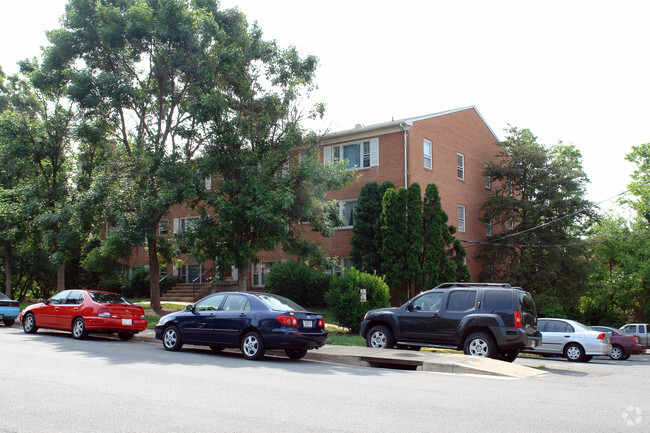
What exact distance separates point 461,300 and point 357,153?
15.8 metres

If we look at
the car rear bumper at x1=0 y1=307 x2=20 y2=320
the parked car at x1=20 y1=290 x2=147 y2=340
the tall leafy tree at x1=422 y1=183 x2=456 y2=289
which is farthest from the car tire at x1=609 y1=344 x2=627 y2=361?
the car rear bumper at x1=0 y1=307 x2=20 y2=320

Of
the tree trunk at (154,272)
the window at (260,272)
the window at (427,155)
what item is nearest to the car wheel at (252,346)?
the tree trunk at (154,272)

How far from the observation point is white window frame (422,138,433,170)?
27.9 meters

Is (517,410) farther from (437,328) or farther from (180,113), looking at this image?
(180,113)

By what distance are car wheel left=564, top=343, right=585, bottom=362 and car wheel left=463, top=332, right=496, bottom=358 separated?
20.4 feet

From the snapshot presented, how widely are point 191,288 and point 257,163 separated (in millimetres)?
14779

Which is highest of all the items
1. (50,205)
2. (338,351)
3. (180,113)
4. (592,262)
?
(180,113)

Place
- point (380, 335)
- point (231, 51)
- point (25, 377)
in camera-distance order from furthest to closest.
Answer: point (231, 51) → point (380, 335) → point (25, 377)

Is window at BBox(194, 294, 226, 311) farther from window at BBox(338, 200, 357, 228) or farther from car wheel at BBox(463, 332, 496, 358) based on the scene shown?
window at BBox(338, 200, 357, 228)

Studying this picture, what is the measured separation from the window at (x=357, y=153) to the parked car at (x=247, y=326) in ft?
49.8

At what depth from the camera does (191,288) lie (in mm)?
31875

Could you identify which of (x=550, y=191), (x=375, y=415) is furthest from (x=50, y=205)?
(x=550, y=191)

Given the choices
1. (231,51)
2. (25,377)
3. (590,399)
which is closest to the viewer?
(590,399)

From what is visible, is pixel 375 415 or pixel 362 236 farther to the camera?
pixel 362 236
